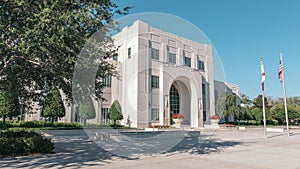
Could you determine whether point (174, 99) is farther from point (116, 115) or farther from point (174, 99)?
point (116, 115)

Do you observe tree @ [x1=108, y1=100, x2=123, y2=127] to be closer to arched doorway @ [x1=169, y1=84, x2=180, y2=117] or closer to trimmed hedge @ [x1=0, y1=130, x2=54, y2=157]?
trimmed hedge @ [x1=0, y1=130, x2=54, y2=157]

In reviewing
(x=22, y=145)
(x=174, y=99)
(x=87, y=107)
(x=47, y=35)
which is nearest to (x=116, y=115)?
(x=87, y=107)

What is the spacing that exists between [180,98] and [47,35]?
27172 mm

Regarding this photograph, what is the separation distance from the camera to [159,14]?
6.94 metres

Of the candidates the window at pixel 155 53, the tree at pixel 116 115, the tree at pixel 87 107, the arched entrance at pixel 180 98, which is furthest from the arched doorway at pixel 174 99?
the tree at pixel 87 107

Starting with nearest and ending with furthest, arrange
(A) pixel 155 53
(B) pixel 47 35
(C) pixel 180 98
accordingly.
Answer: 1. (B) pixel 47 35
2. (A) pixel 155 53
3. (C) pixel 180 98

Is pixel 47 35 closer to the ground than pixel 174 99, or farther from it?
farther from it

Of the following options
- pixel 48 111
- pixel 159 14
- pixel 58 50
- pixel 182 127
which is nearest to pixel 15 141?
pixel 58 50

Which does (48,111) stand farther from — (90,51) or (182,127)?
(90,51)

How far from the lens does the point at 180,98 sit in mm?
33062

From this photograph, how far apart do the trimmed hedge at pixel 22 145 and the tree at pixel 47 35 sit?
2.37 m

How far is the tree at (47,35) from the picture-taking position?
7008 millimetres

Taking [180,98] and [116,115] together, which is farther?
[180,98]

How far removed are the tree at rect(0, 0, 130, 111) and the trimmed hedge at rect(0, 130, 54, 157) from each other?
2367 millimetres
